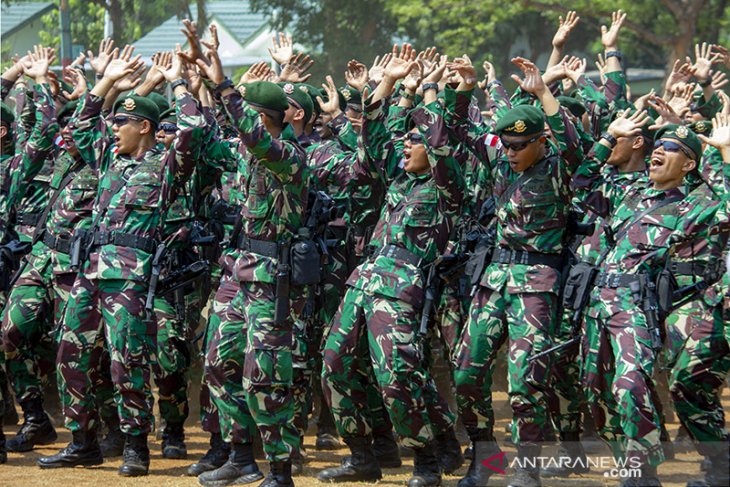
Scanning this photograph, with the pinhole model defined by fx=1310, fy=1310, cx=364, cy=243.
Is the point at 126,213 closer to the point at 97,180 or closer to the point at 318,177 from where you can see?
the point at 97,180

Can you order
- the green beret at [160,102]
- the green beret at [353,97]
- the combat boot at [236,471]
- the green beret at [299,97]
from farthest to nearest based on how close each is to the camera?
the green beret at [353,97] → the green beret at [160,102] → the green beret at [299,97] → the combat boot at [236,471]

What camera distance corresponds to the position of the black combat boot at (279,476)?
8.20 meters

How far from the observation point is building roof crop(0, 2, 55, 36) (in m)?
31.2

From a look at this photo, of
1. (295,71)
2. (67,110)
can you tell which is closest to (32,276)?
(67,110)

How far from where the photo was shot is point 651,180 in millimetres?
8477

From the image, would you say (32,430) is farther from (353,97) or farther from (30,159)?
(353,97)

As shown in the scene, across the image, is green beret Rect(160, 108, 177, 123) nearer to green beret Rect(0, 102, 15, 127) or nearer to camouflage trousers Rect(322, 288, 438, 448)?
green beret Rect(0, 102, 15, 127)

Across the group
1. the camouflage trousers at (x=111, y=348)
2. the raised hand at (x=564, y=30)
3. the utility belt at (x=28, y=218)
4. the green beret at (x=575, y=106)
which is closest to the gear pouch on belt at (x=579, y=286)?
Result: the green beret at (x=575, y=106)

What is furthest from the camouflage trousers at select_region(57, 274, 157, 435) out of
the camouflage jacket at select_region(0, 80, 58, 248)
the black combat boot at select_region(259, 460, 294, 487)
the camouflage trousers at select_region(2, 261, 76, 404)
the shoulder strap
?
the shoulder strap

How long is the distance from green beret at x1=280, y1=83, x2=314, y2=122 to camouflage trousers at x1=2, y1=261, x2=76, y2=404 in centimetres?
226

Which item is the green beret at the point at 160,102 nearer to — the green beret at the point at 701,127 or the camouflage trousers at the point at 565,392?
the camouflage trousers at the point at 565,392

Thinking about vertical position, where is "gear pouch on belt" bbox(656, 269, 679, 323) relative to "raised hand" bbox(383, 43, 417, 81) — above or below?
below

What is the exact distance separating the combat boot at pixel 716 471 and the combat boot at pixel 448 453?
1.69 m

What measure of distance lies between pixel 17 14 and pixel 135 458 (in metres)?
25.2
